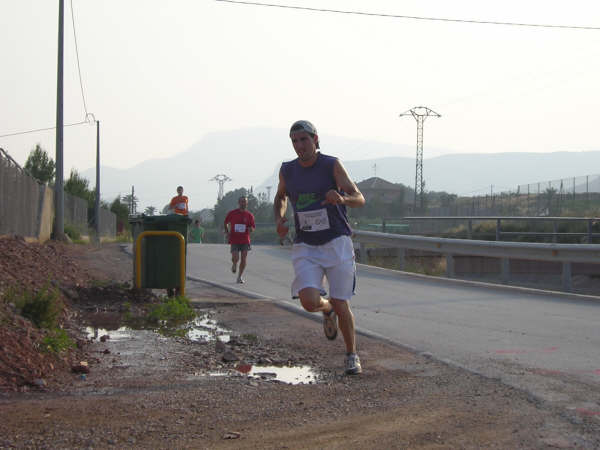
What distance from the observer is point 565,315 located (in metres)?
10.7

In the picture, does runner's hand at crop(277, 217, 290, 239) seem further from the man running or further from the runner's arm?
the runner's arm

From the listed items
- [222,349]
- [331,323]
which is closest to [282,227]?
[331,323]

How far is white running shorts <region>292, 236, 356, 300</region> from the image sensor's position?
655 centimetres

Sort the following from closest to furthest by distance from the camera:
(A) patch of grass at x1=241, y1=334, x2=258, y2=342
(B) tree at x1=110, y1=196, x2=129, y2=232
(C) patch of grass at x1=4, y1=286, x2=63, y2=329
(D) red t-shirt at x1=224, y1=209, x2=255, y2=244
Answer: (C) patch of grass at x1=4, y1=286, x2=63, y2=329, (A) patch of grass at x1=241, y1=334, x2=258, y2=342, (D) red t-shirt at x1=224, y1=209, x2=255, y2=244, (B) tree at x1=110, y1=196, x2=129, y2=232

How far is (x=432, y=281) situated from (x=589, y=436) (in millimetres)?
11833

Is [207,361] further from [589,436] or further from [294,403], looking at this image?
[589,436]

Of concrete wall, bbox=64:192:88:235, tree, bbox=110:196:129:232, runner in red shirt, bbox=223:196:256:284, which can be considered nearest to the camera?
runner in red shirt, bbox=223:196:256:284

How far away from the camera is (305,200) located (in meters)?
6.64

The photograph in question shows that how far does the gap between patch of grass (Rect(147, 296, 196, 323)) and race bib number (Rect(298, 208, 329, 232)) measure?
13.2ft

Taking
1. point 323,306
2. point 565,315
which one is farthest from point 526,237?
point 323,306

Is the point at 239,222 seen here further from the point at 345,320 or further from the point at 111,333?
the point at 345,320

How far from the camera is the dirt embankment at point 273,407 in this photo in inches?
178

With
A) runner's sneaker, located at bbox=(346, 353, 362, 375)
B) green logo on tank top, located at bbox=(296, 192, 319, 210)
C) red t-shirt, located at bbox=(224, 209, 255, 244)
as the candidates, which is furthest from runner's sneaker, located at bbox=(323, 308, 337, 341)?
red t-shirt, located at bbox=(224, 209, 255, 244)

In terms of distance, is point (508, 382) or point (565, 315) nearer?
point (508, 382)
